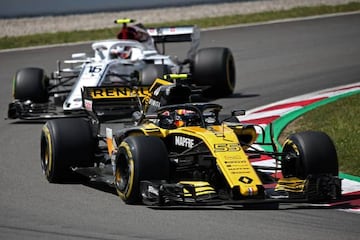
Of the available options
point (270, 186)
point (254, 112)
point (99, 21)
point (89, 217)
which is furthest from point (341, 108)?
point (99, 21)

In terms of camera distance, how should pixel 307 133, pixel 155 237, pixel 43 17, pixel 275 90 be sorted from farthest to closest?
1. pixel 43 17
2. pixel 275 90
3. pixel 307 133
4. pixel 155 237

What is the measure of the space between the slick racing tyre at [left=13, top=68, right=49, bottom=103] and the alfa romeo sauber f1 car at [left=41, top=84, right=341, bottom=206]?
5.92 meters

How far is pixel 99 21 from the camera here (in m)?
30.5

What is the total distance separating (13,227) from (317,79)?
12362 mm

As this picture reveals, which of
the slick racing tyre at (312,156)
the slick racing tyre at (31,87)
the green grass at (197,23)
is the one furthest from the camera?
the green grass at (197,23)

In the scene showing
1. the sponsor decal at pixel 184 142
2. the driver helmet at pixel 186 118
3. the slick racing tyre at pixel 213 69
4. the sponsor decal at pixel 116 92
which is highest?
the slick racing tyre at pixel 213 69

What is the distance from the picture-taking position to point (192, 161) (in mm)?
10984

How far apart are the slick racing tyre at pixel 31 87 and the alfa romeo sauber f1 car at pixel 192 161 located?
5916 millimetres

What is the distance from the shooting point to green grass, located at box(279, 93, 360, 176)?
42.1 ft

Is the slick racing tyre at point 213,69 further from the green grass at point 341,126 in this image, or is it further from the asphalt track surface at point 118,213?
the green grass at point 341,126

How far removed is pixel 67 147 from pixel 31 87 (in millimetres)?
6208

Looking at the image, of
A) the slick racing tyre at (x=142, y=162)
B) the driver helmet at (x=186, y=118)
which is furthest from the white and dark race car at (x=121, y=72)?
the slick racing tyre at (x=142, y=162)

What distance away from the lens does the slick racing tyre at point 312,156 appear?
10797mm

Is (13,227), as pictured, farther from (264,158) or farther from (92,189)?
(264,158)
